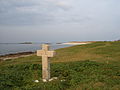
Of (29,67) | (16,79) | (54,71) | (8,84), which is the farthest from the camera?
(29,67)

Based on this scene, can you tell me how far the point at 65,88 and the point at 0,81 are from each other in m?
3.25

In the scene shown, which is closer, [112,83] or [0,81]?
[112,83]

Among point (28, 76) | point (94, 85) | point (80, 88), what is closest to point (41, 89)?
point (80, 88)

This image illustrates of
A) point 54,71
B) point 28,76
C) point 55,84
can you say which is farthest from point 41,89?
point 54,71

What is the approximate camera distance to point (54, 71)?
1159 cm

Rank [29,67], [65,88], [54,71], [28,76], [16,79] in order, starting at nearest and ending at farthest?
1. [65,88]
2. [16,79]
3. [28,76]
4. [54,71]
5. [29,67]

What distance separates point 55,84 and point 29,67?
4.84 meters

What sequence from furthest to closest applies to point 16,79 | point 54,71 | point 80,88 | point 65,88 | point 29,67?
point 29,67, point 54,71, point 16,79, point 65,88, point 80,88

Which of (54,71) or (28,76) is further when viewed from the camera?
(54,71)

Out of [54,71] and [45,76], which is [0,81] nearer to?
[45,76]

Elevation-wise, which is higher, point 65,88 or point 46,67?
point 46,67

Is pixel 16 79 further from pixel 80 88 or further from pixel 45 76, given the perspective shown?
pixel 80 88

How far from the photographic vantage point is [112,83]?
834 cm

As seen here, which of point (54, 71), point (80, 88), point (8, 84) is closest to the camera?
point (80, 88)
